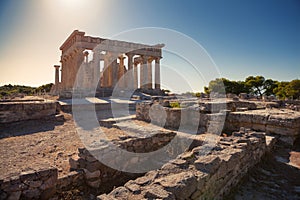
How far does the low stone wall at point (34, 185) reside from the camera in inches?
120

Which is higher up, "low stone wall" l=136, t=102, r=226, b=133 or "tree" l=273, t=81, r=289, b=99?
"tree" l=273, t=81, r=289, b=99

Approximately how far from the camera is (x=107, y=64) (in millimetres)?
30969

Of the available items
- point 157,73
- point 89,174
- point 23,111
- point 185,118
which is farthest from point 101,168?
point 157,73

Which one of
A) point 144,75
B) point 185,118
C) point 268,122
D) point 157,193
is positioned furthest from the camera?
Answer: point 144,75

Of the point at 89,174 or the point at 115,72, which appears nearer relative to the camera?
the point at 89,174

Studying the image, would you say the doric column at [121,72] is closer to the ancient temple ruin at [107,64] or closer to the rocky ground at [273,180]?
the ancient temple ruin at [107,64]

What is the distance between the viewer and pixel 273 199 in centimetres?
350

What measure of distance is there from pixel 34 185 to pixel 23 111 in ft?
23.0

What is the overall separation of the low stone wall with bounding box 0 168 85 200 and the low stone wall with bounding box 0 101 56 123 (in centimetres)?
648

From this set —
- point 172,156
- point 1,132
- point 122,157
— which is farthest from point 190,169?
point 1,132

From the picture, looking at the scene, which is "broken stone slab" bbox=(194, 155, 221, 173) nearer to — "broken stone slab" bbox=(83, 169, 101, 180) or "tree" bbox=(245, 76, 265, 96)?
"broken stone slab" bbox=(83, 169, 101, 180)

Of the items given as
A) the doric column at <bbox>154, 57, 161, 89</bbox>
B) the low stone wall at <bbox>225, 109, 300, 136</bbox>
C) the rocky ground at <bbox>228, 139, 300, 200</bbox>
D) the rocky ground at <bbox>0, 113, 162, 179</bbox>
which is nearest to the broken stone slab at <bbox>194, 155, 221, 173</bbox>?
the rocky ground at <bbox>228, 139, 300, 200</bbox>

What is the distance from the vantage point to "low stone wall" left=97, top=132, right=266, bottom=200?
8.64 ft

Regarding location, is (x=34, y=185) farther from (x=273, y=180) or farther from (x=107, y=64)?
(x=107, y=64)
